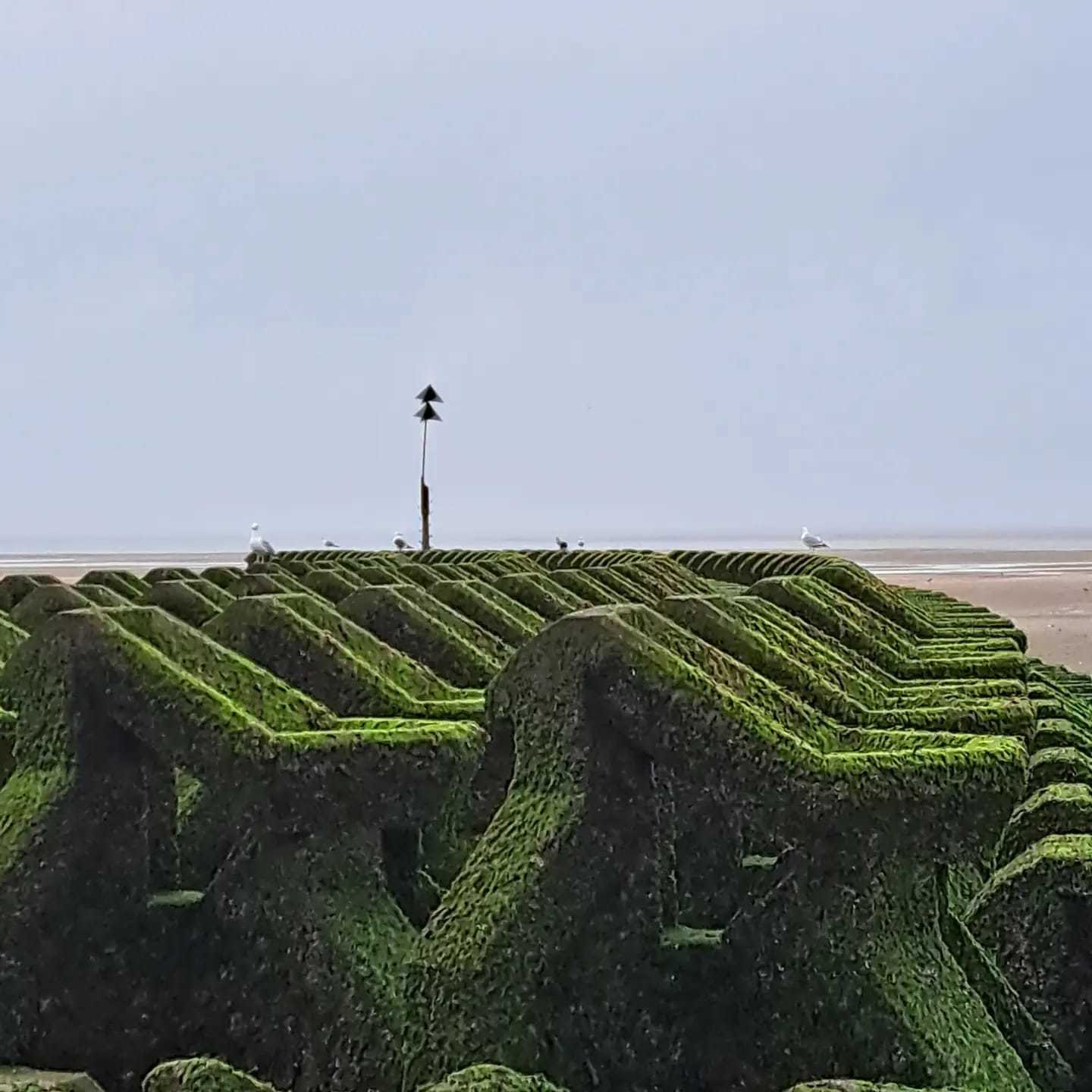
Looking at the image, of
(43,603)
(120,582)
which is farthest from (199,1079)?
(120,582)

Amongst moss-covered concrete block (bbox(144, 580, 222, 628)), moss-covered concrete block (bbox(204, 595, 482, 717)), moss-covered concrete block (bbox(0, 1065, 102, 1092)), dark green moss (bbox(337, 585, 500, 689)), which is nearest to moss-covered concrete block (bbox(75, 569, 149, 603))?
moss-covered concrete block (bbox(144, 580, 222, 628))

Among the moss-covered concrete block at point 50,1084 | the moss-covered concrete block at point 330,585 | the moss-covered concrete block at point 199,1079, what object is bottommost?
the moss-covered concrete block at point 50,1084

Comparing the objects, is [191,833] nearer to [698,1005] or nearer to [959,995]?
[698,1005]

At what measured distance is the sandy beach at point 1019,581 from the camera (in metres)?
20.0

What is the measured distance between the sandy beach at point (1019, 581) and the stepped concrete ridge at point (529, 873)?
27.7ft

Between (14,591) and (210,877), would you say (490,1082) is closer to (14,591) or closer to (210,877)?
(210,877)

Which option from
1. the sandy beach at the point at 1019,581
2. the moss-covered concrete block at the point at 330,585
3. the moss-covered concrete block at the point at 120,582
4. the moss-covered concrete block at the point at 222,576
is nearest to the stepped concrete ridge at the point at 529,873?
the moss-covered concrete block at the point at 330,585

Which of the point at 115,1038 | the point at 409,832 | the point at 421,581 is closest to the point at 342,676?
the point at 409,832

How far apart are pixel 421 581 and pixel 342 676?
1.76 metres

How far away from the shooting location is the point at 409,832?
241 cm

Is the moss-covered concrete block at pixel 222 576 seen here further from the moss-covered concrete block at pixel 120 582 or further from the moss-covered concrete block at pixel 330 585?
the moss-covered concrete block at pixel 330 585

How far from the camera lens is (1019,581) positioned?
3803cm

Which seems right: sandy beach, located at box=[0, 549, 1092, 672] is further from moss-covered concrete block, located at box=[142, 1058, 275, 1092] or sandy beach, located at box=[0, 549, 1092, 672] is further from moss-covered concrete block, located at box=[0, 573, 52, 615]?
moss-covered concrete block, located at box=[142, 1058, 275, 1092]

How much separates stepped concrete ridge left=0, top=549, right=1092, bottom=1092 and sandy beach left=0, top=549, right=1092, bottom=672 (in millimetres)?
8439
